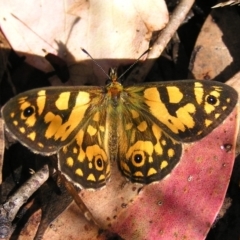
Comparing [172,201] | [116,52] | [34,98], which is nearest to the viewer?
[34,98]

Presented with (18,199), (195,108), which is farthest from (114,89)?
(18,199)

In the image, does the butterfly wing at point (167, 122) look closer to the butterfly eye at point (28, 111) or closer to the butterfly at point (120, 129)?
the butterfly at point (120, 129)

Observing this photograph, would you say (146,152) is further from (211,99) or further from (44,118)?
(44,118)

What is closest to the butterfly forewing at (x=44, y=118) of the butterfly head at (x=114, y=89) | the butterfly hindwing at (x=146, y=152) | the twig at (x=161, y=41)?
the butterfly head at (x=114, y=89)

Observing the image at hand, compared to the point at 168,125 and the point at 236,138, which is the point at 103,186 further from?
the point at 236,138

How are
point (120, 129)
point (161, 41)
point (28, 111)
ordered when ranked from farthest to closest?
1. point (161, 41)
2. point (120, 129)
3. point (28, 111)

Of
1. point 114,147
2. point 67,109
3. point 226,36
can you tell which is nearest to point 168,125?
point 114,147

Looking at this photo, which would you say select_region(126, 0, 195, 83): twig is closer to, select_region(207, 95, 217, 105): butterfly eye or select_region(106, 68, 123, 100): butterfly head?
select_region(106, 68, 123, 100): butterfly head

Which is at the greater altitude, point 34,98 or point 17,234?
point 34,98

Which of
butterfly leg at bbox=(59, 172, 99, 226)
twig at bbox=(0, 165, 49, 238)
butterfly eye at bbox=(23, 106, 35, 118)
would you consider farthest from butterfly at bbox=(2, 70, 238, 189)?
twig at bbox=(0, 165, 49, 238)
